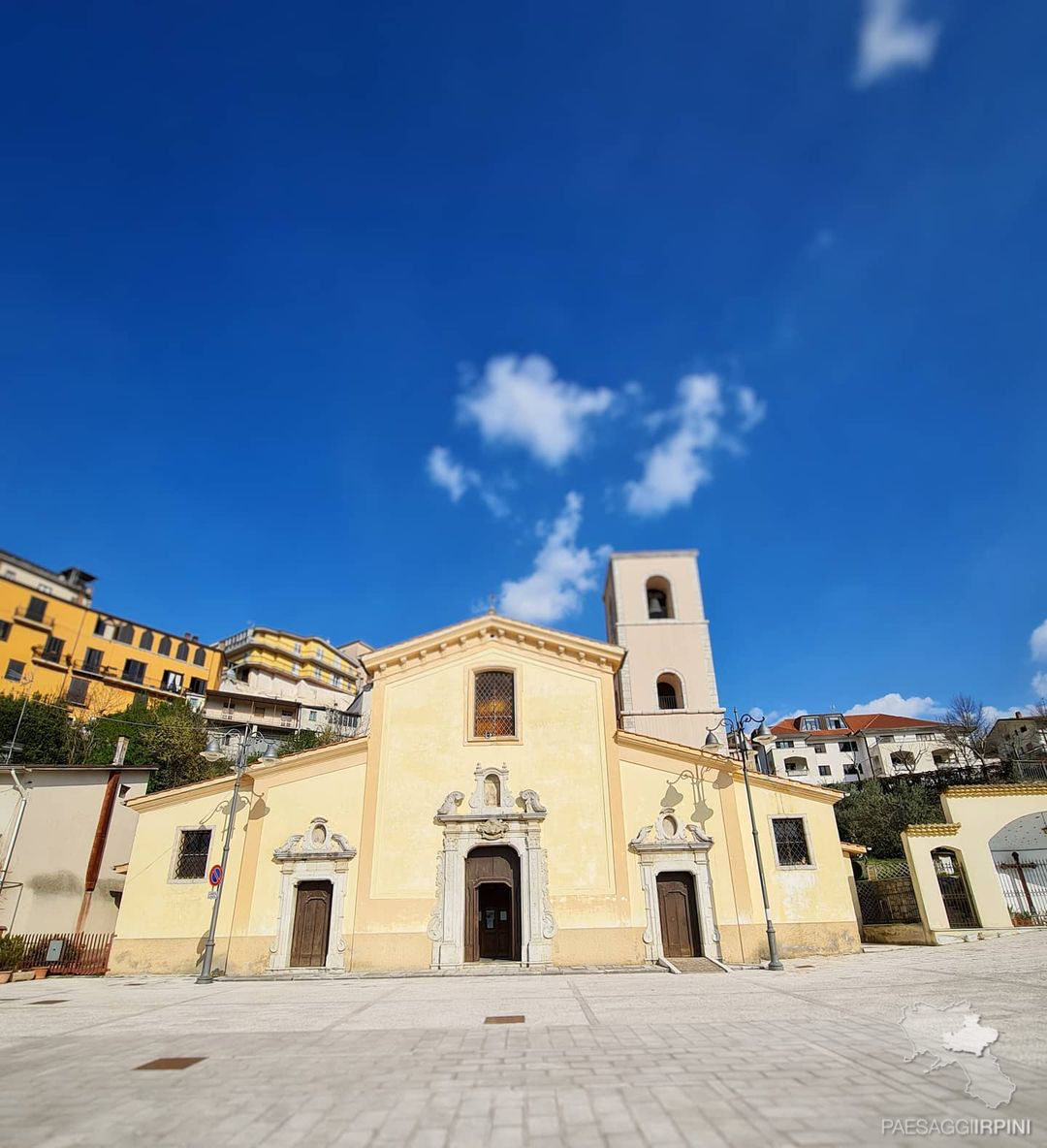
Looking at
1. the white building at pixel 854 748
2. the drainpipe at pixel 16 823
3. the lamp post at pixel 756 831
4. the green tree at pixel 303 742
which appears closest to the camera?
the lamp post at pixel 756 831

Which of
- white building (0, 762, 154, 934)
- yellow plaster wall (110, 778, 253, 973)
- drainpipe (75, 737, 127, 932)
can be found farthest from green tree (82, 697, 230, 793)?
yellow plaster wall (110, 778, 253, 973)

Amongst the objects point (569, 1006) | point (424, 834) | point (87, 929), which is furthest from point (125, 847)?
point (569, 1006)

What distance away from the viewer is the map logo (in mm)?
5477

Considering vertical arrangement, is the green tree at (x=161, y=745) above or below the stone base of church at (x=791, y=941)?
above

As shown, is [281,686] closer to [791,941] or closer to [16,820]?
[16,820]

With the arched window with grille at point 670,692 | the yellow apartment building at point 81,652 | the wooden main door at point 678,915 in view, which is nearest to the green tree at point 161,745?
the yellow apartment building at point 81,652

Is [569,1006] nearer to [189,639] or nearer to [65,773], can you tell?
[65,773]

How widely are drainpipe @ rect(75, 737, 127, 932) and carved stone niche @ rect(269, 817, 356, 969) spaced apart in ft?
28.2

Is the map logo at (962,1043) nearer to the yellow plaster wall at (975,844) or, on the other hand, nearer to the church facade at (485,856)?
the church facade at (485,856)

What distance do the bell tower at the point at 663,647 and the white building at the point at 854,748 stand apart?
38081mm

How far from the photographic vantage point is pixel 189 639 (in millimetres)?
55969

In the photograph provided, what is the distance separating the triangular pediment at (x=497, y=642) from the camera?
20.7 m

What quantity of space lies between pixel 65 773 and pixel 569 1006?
69.5 ft

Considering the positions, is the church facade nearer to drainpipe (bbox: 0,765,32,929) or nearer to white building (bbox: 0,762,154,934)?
white building (bbox: 0,762,154,934)
